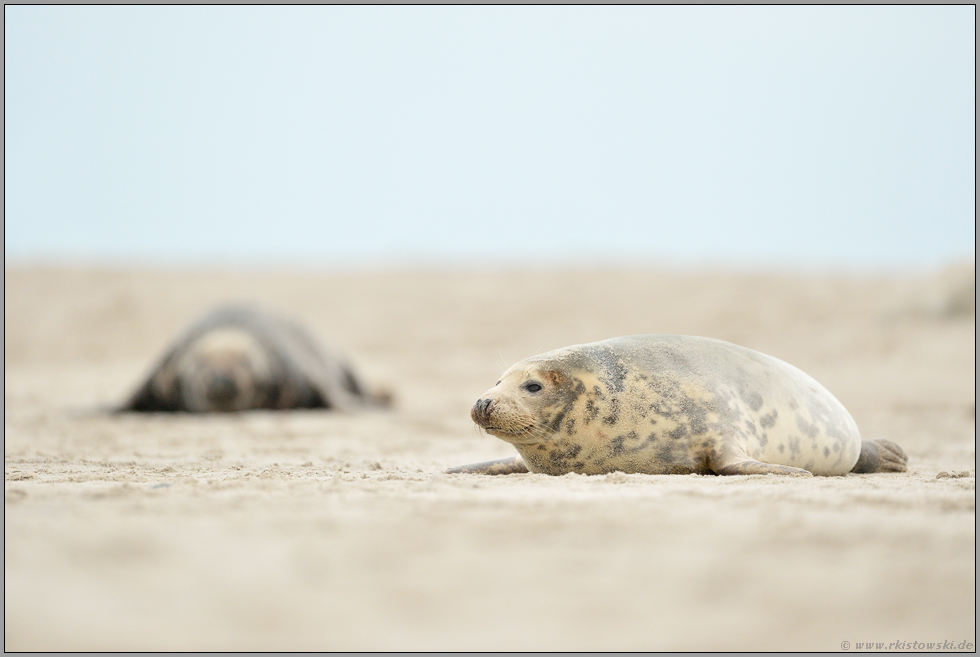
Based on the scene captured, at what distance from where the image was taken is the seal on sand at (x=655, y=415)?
411cm

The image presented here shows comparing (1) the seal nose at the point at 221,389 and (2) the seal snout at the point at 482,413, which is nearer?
(2) the seal snout at the point at 482,413

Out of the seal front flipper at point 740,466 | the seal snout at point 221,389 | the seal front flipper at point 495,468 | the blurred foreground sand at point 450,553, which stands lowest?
the seal snout at point 221,389

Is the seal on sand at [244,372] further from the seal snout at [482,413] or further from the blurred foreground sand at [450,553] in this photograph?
the seal snout at [482,413]

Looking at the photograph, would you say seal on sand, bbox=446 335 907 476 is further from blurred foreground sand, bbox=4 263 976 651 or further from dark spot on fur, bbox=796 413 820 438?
blurred foreground sand, bbox=4 263 976 651

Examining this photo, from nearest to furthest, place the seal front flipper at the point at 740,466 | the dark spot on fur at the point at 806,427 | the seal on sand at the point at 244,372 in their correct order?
the seal front flipper at the point at 740,466, the dark spot on fur at the point at 806,427, the seal on sand at the point at 244,372

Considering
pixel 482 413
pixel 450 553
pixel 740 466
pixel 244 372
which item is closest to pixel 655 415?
pixel 740 466

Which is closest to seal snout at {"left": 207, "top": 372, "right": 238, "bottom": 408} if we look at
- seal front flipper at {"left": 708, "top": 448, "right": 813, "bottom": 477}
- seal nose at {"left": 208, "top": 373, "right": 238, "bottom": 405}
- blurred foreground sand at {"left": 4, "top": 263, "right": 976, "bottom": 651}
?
seal nose at {"left": 208, "top": 373, "right": 238, "bottom": 405}

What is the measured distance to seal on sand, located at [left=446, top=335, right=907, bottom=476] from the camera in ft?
13.5

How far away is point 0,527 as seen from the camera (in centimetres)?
238

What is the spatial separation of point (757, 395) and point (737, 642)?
2.75m

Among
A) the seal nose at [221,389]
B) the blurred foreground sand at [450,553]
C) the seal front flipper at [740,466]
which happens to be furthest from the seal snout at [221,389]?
the seal front flipper at [740,466]

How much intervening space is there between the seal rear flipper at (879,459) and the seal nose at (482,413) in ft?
6.75

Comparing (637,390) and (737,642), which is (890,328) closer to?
(637,390)

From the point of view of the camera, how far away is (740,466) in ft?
12.8
